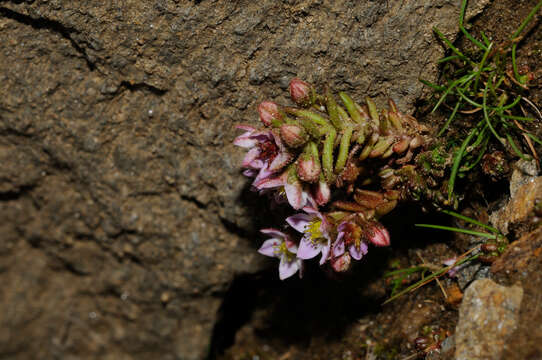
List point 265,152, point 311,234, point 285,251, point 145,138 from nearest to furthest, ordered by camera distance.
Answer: point 265,152, point 311,234, point 285,251, point 145,138

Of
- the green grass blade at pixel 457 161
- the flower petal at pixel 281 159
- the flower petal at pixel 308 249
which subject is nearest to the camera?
the flower petal at pixel 281 159

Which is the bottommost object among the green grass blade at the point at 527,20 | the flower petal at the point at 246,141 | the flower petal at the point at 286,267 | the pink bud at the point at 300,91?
the flower petal at the point at 286,267

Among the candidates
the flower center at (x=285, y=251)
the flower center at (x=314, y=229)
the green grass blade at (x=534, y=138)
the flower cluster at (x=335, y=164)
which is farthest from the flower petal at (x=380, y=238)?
the green grass blade at (x=534, y=138)

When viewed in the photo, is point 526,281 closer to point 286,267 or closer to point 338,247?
point 338,247

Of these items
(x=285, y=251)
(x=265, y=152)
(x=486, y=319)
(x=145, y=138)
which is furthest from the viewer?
(x=145, y=138)

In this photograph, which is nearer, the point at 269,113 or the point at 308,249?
the point at 269,113

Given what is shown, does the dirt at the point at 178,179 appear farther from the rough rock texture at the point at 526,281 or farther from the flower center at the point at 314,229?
the flower center at the point at 314,229

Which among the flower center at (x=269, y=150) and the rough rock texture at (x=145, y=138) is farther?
the rough rock texture at (x=145, y=138)

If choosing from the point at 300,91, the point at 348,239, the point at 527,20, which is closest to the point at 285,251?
the point at 348,239
